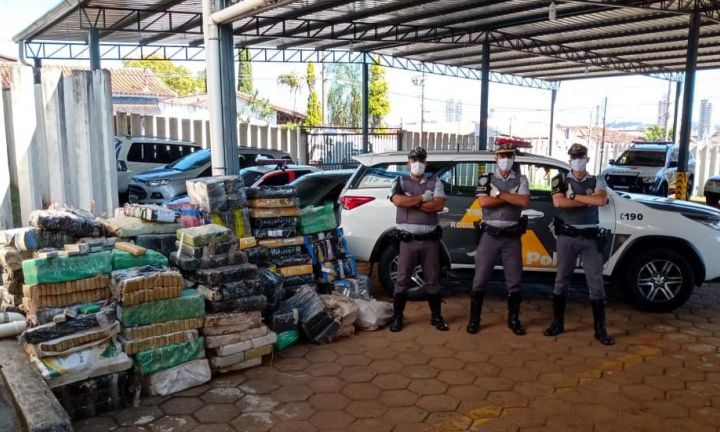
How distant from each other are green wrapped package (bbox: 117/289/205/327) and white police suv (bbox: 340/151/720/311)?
2615mm

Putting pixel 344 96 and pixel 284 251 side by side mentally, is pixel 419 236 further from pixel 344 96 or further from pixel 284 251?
pixel 344 96

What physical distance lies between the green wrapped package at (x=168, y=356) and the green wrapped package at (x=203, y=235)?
796 mm

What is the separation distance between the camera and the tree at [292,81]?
4850cm

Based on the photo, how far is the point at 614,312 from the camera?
630 centimetres

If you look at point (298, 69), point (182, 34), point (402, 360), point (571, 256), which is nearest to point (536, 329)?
point (571, 256)

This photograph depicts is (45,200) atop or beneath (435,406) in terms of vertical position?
atop

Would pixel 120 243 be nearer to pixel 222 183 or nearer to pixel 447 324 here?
pixel 222 183

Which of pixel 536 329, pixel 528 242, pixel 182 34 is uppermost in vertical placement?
pixel 182 34

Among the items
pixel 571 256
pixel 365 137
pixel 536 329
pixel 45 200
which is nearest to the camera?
pixel 45 200

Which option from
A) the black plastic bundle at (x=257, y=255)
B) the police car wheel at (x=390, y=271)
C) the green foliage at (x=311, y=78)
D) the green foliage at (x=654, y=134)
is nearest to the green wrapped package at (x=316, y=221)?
the black plastic bundle at (x=257, y=255)

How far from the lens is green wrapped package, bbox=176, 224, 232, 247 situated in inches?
186

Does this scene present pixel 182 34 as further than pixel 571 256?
Yes

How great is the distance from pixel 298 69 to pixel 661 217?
4456cm

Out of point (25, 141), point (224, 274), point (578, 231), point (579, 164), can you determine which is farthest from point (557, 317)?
point (25, 141)
